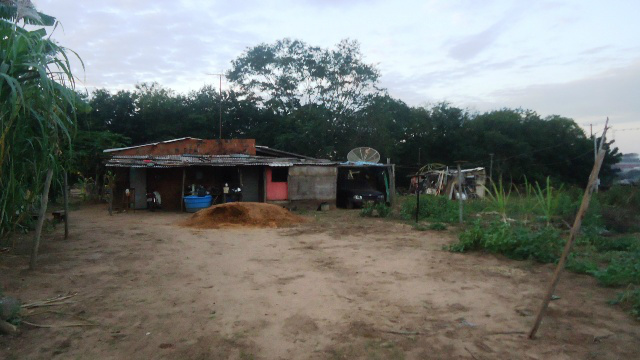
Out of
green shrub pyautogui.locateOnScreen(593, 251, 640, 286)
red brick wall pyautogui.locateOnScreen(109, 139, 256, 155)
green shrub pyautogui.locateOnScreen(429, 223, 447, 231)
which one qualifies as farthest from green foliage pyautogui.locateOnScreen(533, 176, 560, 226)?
red brick wall pyautogui.locateOnScreen(109, 139, 256, 155)

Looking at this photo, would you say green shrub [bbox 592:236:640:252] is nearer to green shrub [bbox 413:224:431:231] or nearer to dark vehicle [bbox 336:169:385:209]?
green shrub [bbox 413:224:431:231]

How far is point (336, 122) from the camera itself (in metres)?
28.0

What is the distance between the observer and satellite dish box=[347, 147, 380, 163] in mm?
18875

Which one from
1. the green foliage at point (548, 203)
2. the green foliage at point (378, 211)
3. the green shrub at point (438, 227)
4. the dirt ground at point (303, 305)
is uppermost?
the green foliage at point (548, 203)

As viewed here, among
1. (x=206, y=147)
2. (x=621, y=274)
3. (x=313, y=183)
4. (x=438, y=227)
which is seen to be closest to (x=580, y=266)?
(x=621, y=274)

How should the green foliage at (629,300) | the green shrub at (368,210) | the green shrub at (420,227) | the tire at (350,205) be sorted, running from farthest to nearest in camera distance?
the tire at (350,205), the green shrub at (368,210), the green shrub at (420,227), the green foliage at (629,300)

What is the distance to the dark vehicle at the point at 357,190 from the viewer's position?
17.9m

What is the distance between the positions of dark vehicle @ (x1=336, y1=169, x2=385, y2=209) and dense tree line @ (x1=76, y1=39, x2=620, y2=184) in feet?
20.4

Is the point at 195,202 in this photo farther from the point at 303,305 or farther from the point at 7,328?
the point at 7,328

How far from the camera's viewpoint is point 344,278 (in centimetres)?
636

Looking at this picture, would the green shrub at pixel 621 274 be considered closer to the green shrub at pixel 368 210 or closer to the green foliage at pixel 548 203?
the green foliage at pixel 548 203

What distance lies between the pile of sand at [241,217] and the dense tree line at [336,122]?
13204 millimetres

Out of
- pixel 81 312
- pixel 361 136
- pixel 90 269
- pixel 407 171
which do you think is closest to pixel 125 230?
pixel 90 269

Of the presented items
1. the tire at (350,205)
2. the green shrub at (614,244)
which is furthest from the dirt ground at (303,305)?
the tire at (350,205)
